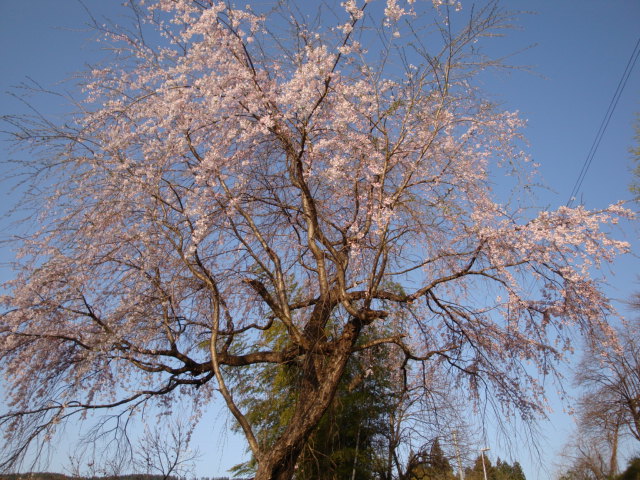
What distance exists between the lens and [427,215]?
6.40m

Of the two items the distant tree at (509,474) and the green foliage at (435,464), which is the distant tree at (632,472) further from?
the distant tree at (509,474)

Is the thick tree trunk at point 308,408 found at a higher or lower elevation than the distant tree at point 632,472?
higher

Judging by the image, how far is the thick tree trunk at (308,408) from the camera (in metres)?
5.37

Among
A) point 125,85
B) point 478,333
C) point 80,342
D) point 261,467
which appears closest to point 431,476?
point 478,333

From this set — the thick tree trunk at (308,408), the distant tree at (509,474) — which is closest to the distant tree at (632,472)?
the thick tree trunk at (308,408)

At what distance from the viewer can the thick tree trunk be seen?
537cm

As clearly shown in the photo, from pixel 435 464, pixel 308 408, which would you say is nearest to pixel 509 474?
pixel 435 464

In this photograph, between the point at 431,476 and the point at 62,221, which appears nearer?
the point at 62,221

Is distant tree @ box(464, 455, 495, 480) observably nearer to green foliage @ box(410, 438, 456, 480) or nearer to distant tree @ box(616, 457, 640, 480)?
green foliage @ box(410, 438, 456, 480)

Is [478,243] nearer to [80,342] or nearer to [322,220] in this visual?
[322,220]

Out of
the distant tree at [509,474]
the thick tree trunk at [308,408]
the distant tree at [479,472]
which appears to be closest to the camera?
the thick tree trunk at [308,408]

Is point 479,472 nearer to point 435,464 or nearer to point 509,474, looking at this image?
point 509,474

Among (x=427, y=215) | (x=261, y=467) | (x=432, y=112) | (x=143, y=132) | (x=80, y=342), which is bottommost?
(x=261, y=467)

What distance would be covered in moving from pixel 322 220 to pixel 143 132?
2.75 metres
